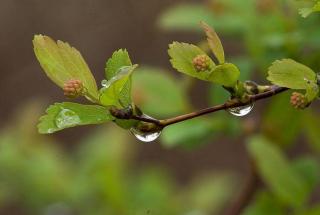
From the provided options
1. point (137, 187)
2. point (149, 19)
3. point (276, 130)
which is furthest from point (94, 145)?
point (149, 19)

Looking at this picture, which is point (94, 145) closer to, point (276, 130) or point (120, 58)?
point (276, 130)

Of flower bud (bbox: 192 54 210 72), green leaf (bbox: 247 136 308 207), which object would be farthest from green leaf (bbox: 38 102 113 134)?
green leaf (bbox: 247 136 308 207)

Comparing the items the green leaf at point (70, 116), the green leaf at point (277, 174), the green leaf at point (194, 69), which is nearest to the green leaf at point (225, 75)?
the green leaf at point (194, 69)

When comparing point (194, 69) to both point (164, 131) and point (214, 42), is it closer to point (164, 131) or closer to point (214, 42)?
point (214, 42)

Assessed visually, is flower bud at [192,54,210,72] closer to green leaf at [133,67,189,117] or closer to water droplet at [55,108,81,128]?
water droplet at [55,108,81,128]

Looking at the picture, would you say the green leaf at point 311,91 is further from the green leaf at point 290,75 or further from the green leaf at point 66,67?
the green leaf at point 66,67

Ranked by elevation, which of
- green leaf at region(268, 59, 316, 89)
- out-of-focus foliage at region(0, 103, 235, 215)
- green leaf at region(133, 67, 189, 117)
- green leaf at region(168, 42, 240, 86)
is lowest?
out-of-focus foliage at region(0, 103, 235, 215)

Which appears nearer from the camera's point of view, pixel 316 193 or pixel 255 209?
pixel 255 209
